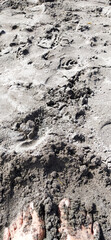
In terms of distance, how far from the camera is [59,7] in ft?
11.9

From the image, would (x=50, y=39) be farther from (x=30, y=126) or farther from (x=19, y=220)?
(x=19, y=220)

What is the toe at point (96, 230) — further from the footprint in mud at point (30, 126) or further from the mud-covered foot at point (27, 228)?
the footprint in mud at point (30, 126)

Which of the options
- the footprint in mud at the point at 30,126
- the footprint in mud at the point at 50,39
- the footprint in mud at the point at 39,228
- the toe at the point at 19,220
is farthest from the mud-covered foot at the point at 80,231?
the footprint in mud at the point at 50,39

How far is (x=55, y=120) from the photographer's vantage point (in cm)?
198

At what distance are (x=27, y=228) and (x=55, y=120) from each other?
2.74ft

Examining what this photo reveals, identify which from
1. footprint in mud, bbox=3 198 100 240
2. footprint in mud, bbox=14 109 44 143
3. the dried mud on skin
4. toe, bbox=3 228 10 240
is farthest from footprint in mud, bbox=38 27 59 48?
toe, bbox=3 228 10 240

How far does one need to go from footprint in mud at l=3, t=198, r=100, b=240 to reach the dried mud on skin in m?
0.03

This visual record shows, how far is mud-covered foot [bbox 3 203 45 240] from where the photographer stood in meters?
1.39

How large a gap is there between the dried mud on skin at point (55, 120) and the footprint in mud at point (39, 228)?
0.03 m

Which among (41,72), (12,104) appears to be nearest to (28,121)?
(12,104)

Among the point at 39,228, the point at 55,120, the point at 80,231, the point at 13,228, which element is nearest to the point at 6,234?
the point at 13,228

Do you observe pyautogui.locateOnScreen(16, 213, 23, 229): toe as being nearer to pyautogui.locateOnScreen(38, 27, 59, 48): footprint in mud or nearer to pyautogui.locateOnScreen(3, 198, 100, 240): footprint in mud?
pyautogui.locateOnScreen(3, 198, 100, 240): footprint in mud

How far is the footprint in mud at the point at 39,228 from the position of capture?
1.36 meters

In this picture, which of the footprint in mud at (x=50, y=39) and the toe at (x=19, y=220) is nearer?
the toe at (x=19, y=220)
